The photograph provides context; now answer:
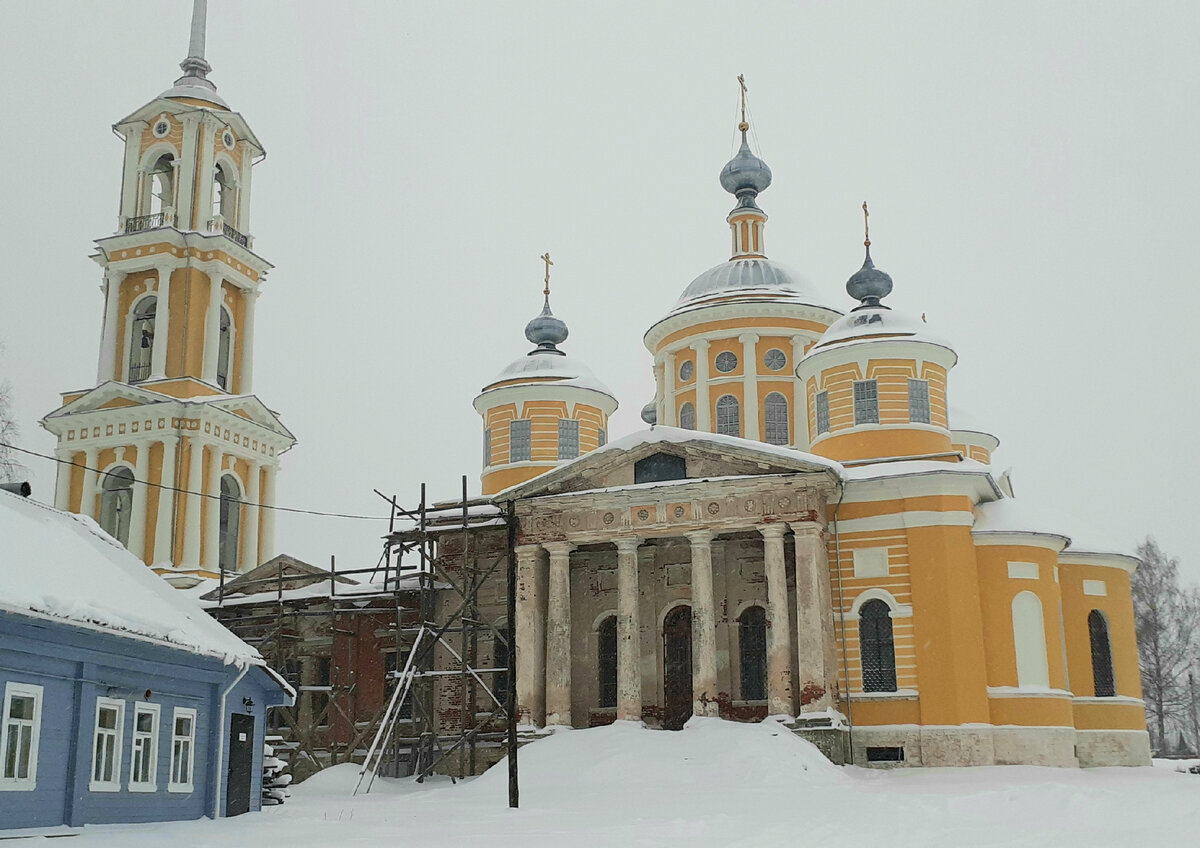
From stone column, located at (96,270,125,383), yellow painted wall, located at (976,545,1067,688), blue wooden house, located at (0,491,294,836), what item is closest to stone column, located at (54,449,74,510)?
stone column, located at (96,270,125,383)

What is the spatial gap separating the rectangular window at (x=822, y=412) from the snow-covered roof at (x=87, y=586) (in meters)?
16.8

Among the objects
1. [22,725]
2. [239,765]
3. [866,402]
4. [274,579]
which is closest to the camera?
[22,725]

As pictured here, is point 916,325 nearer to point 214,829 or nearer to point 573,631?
point 573,631

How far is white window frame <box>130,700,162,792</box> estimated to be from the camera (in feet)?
56.6

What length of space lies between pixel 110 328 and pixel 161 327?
7.19 feet

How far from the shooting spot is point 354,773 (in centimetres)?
2972

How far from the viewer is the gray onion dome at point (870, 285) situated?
111 feet

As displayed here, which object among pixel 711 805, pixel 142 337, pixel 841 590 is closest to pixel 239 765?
pixel 711 805

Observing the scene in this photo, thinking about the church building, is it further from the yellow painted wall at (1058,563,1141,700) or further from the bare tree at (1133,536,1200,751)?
the bare tree at (1133,536,1200,751)

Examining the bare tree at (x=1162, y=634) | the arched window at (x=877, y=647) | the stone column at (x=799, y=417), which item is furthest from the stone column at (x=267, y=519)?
the bare tree at (x=1162, y=634)

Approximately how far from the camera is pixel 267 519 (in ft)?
135

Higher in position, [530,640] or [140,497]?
[140,497]

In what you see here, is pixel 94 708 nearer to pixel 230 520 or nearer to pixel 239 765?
pixel 239 765

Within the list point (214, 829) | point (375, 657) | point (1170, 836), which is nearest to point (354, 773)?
point (375, 657)
